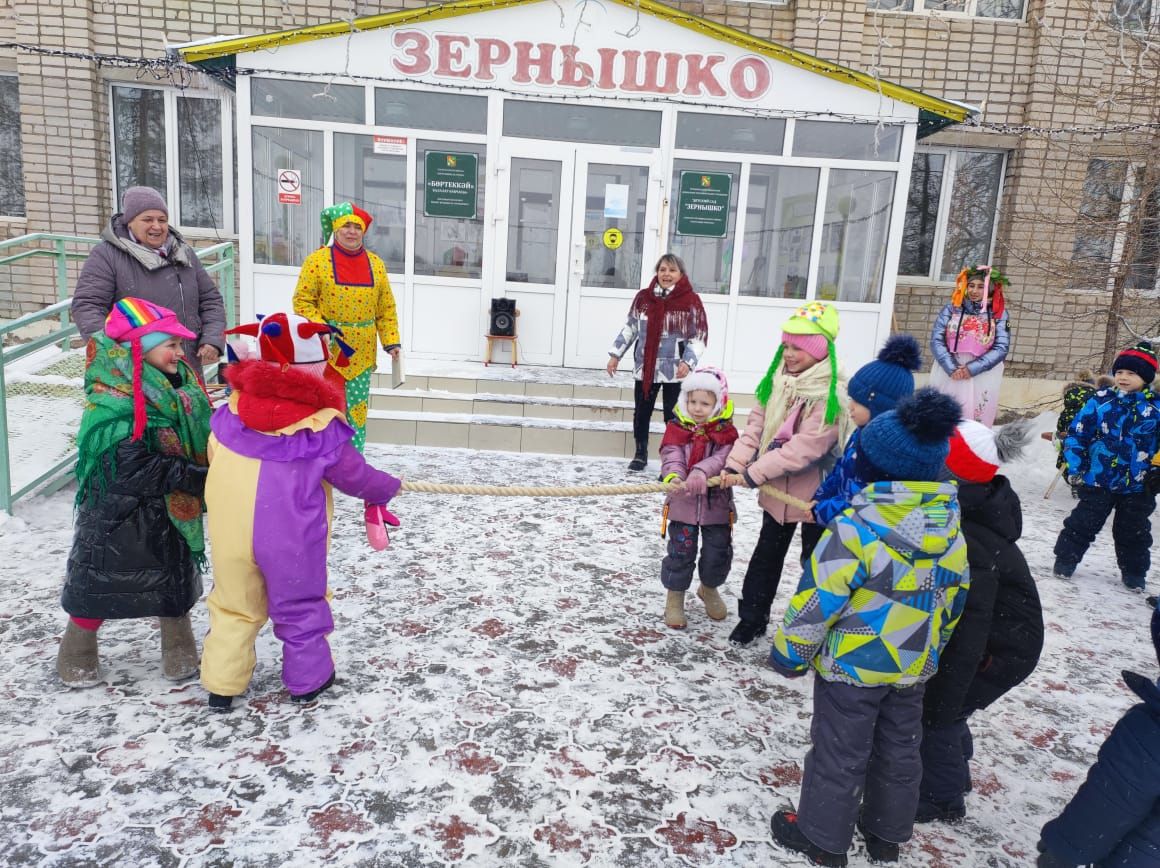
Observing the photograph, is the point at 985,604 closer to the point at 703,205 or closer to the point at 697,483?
the point at 697,483

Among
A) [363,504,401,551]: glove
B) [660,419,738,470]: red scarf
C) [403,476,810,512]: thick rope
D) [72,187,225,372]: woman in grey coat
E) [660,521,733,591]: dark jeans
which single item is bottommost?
[660,521,733,591]: dark jeans

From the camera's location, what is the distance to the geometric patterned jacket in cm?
198

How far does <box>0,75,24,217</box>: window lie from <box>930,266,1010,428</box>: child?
1045cm

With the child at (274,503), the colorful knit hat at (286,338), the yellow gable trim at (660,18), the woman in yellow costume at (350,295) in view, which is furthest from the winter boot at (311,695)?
the yellow gable trim at (660,18)

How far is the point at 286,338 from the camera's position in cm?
276

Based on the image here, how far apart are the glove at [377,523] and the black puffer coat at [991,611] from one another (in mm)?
1928

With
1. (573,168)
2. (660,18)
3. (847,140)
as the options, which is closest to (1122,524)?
(847,140)

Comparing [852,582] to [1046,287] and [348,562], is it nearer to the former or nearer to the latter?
[348,562]

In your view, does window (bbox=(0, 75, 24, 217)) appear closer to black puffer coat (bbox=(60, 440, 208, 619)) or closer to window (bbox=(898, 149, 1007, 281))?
black puffer coat (bbox=(60, 440, 208, 619))

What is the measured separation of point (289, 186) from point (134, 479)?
5.72 metres

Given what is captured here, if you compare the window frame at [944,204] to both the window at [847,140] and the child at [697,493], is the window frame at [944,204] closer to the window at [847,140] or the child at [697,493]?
the window at [847,140]

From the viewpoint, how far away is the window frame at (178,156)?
29.0ft

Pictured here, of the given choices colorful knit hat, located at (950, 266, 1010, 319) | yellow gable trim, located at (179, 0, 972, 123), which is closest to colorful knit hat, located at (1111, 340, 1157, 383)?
colorful knit hat, located at (950, 266, 1010, 319)

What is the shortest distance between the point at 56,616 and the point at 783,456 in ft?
10.9
